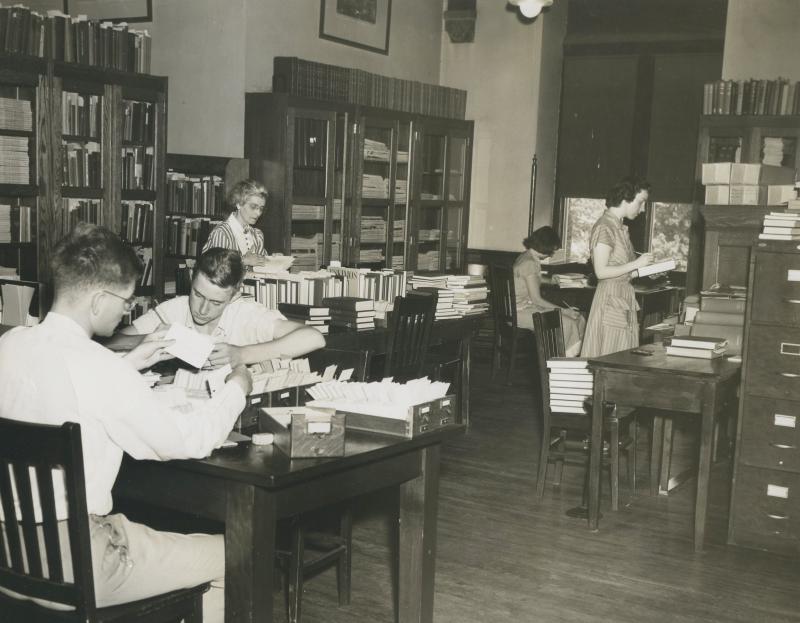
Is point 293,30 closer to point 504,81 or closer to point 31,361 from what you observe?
point 504,81

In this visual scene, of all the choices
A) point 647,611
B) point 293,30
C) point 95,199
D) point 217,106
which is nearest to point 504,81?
point 293,30

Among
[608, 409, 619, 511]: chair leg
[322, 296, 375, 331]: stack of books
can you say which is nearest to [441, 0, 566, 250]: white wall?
[322, 296, 375, 331]: stack of books

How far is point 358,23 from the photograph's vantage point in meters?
8.80

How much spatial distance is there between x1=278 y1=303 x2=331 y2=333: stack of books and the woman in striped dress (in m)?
1.67

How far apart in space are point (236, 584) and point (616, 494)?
2.81m

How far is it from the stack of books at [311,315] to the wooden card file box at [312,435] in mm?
2459

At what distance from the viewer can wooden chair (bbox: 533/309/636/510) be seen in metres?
4.78

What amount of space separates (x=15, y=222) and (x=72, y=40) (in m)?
1.35

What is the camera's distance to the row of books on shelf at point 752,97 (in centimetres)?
817

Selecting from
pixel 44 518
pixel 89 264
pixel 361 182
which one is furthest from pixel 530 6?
pixel 44 518

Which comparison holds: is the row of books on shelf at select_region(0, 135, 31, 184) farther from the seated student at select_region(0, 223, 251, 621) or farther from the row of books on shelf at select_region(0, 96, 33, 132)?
the seated student at select_region(0, 223, 251, 621)

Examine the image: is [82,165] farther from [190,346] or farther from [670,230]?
[670,230]

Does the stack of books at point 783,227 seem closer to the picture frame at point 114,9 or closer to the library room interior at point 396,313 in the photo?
the library room interior at point 396,313

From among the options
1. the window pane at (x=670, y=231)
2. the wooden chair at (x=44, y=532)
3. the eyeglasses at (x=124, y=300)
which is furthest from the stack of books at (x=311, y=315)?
the window pane at (x=670, y=231)
